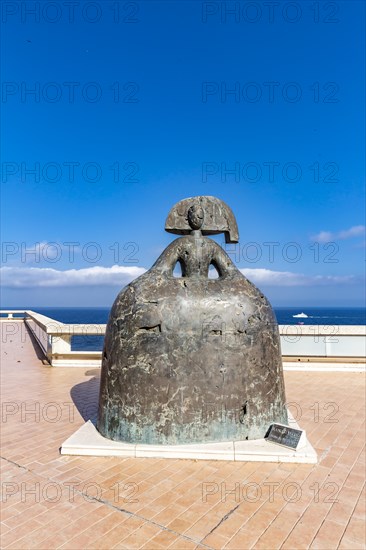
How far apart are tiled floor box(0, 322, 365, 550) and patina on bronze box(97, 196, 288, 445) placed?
450 millimetres

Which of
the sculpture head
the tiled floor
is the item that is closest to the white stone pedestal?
the tiled floor

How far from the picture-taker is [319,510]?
3.58 meters

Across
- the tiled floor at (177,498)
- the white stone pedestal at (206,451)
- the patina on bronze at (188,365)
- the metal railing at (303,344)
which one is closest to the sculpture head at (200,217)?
the patina on bronze at (188,365)

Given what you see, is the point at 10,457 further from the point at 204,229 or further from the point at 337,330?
the point at 337,330

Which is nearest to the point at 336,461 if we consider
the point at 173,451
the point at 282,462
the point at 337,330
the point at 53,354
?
the point at 282,462

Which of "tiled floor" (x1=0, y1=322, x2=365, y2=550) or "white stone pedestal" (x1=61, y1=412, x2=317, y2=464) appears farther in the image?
"white stone pedestal" (x1=61, y1=412, x2=317, y2=464)

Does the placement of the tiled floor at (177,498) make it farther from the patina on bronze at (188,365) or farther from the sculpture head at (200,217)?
the sculpture head at (200,217)

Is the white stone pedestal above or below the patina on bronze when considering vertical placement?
below

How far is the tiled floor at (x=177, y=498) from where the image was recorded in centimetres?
314

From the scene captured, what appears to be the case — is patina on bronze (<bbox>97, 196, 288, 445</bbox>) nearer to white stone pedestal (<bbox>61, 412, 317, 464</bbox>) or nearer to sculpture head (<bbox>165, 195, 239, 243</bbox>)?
white stone pedestal (<bbox>61, 412, 317, 464</bbox>)

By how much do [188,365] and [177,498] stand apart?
1.53 meters

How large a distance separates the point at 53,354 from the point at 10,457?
651 centimetres

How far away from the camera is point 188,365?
4.81m

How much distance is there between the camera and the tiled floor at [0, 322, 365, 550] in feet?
10.3
